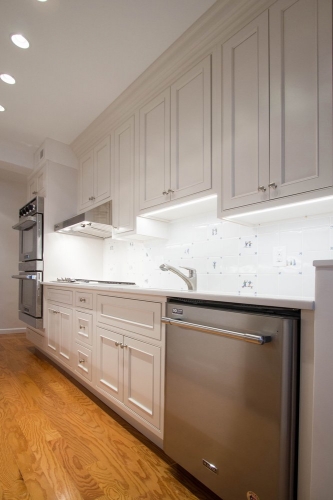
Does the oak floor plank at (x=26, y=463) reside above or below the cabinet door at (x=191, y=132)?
below

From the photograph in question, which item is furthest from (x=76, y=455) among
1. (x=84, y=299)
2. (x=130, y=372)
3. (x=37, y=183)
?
(x=37, y=183)

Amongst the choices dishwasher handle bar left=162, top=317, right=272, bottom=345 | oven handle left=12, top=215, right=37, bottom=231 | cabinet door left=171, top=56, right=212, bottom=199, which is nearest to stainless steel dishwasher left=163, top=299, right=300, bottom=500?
dishwasher handle bar left=162, top=317, right=272, bottom=345

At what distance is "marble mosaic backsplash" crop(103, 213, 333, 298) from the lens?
151 centimetres

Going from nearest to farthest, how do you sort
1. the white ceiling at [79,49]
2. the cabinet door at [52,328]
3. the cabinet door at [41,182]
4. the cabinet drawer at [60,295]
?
the white ceiling at [79,49] < the cabinet drawer at [60,295] < the cabinet door at [52,328] < the cabinet door at [41,182]

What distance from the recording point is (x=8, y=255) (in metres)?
4.52

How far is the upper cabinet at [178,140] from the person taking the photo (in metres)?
1.75

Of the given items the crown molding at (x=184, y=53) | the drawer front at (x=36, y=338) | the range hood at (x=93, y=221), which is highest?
the crown molding at (x=184, y=53)

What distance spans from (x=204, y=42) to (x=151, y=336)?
1808mm

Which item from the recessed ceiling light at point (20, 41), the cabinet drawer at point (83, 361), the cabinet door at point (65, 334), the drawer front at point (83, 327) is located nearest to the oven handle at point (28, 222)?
the cabinet door at point (65, 334)

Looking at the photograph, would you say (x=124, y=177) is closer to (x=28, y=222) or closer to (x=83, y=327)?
(x=83, y=327)

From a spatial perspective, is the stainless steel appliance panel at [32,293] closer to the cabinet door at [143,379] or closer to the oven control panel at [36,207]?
the oven control panel at [36,207]

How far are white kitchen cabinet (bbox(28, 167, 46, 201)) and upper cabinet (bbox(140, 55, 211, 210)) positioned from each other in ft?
5.36

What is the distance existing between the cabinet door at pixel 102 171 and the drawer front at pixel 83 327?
1.15 m

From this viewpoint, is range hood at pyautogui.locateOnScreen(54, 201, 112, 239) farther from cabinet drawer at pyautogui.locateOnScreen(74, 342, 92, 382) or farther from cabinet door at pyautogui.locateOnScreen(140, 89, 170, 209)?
cabinet drawer at pyautogui.locateOnScreen(74, 342, 92, 382)
